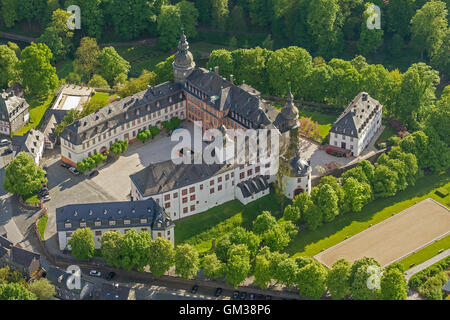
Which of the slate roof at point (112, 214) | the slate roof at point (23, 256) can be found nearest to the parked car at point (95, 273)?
the slate roof at point (112, 214)

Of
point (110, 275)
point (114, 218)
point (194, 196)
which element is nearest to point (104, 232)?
point (114, 218)

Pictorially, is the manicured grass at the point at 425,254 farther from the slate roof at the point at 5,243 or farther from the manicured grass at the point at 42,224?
the slate roof at the point at 5,243

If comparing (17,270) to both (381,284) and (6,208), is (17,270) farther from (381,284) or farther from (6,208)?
(381,284)

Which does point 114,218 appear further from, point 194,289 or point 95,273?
point 194,289

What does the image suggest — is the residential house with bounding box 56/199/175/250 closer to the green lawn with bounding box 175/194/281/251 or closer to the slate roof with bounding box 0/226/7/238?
the green lawn with bounding box 175/194/281/251

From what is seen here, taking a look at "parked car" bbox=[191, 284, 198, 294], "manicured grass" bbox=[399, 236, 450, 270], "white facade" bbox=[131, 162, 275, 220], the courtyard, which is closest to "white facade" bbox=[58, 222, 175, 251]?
"white facade" bbox=[131, 162, 275, 220]
